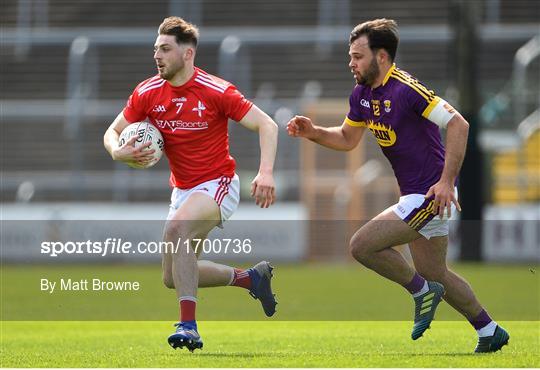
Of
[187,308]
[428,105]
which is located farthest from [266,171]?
[428,105]

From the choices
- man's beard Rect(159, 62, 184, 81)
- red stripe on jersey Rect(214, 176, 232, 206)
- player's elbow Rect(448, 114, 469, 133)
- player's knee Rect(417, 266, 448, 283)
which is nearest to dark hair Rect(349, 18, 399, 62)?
player's elbow Rect(448, 114, 469, 133)

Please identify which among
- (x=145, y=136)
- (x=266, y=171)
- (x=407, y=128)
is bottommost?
(x=266, y=171)

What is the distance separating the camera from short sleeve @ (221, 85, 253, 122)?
829 centimetres

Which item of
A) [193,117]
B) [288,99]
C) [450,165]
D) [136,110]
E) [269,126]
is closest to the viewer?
[450,165]

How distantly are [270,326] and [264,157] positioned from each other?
345 centimetres

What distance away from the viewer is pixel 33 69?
27.7 metres

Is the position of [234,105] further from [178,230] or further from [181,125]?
[178,230]

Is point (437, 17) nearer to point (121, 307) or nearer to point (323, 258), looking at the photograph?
point (323, 258)

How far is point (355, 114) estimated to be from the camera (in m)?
8.46

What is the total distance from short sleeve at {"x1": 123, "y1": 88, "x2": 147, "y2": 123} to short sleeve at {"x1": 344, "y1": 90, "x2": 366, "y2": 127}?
55.6 inches

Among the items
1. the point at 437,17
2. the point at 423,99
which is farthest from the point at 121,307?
the point at 437,17

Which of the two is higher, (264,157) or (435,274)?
(264,157)

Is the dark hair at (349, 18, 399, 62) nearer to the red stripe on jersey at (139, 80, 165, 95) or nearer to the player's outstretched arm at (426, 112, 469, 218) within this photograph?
the player's outstretched arm at (426, 112, 469, 218)

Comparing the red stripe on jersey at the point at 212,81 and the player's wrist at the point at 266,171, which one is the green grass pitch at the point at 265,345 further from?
the red stripe on jersey at the point at 212,81
